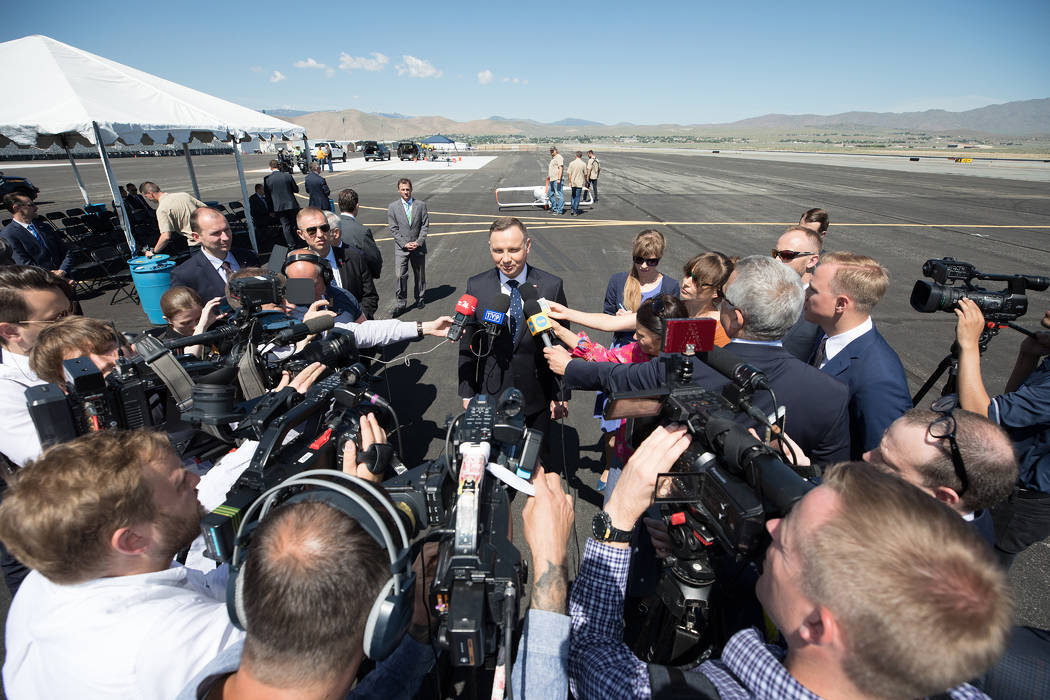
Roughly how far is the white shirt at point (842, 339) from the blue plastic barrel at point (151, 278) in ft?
30.1

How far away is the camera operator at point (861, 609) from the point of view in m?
0.90

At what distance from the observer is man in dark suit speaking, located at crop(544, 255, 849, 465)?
2215 millimetres

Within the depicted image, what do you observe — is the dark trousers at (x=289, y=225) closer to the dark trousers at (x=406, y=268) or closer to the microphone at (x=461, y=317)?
the dark trousers at (x=406, y=268)

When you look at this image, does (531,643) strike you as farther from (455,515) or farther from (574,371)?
(574,371)

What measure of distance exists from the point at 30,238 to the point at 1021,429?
1224 centimetres

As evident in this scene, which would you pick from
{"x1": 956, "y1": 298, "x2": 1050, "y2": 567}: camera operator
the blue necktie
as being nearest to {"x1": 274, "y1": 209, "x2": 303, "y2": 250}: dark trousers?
the blue necktie

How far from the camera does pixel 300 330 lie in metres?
2.37

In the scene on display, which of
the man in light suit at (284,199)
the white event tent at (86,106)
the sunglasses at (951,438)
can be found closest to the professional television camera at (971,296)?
the sunglasses at (951,438)

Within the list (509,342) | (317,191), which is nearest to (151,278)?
(317,191)

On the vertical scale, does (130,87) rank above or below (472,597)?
above

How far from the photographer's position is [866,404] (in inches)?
103

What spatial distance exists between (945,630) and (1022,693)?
3.26 ft

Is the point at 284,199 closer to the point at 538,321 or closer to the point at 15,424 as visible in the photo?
the point at 15,424

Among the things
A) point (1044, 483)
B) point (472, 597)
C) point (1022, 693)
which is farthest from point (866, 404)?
point (472, 597)
